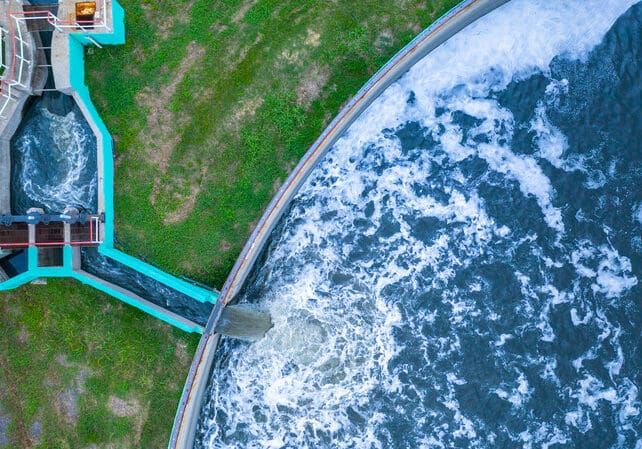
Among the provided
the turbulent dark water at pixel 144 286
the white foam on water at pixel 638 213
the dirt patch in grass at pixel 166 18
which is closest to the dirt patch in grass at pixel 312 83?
the dirt patch in grass at pixel 166 18

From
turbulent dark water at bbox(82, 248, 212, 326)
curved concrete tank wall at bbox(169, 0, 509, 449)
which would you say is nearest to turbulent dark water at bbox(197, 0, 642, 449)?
curved concrete tank wall at bbox(169, 0, 509, 449)

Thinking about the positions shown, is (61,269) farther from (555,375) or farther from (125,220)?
(555,375)

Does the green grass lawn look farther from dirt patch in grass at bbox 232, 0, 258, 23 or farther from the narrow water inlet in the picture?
the narrow water inlet

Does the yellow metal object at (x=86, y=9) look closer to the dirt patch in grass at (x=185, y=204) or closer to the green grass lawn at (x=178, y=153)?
the green grass lawn at (x=178, y=153)

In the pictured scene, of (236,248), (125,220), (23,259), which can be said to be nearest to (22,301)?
(23,259)

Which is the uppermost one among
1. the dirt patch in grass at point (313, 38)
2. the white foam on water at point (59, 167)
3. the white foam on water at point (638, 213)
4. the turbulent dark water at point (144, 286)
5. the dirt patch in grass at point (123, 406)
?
the dirt patch in grass at point (313, 38)

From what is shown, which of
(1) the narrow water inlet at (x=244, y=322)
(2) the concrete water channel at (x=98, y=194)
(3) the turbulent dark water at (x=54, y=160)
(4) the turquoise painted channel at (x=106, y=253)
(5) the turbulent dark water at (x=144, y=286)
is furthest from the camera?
(3) the turbulent dark water at (x=54, y=160)
